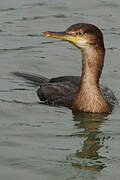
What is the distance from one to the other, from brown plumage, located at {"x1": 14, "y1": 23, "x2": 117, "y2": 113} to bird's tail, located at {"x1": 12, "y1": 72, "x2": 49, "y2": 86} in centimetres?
47

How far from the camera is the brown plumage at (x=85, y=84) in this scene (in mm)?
9859

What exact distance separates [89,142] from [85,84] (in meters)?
1.54

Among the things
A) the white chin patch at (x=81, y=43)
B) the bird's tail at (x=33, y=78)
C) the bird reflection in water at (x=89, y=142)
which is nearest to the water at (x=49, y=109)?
the bird reflection in water at (x=89, y=142)

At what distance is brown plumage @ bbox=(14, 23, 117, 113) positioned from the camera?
32.3 ft

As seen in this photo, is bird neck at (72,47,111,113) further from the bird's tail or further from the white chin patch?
the bird's tail

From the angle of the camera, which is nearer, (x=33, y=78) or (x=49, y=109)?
(x=49, y=109)

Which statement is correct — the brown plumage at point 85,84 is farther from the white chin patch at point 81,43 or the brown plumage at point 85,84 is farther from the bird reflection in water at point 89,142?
the bird reflection in water at point 89,142

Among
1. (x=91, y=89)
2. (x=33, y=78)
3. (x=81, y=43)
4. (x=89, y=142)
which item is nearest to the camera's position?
(x=89, y=142)

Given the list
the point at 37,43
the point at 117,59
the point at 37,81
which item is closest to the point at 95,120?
the point at 37,81

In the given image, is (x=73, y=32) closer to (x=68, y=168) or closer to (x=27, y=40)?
(x=68, y=168)

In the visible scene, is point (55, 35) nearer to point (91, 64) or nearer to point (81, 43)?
point (81, 43)

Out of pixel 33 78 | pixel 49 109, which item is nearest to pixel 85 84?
pixel 49 109

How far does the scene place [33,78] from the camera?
37.8ft

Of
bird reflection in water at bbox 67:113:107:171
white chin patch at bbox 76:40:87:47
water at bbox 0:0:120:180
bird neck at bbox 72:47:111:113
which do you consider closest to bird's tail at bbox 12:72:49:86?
water at bbox 0:0:120:180
